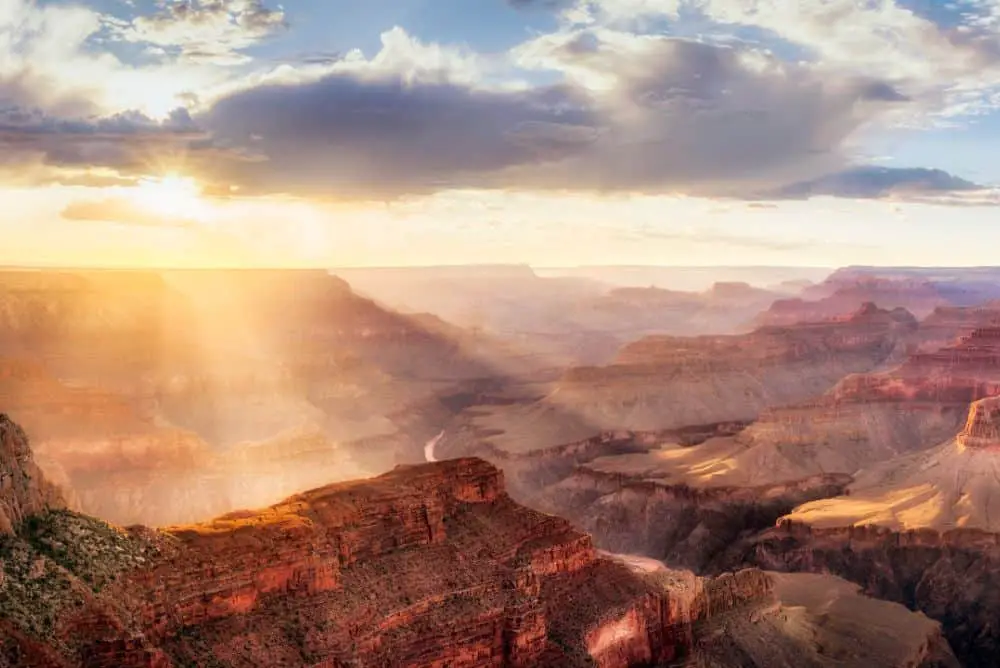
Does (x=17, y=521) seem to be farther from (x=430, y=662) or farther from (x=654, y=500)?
(x=654, y=500)

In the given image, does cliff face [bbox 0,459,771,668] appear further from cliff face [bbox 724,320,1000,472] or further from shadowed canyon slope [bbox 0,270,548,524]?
cliff face [bbox 724,320,1000,472]

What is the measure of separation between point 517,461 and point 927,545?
5654 cm

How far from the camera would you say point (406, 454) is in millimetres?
151250

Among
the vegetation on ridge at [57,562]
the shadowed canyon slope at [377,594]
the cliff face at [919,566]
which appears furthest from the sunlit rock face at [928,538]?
the vegetation on ridge at [57,562]

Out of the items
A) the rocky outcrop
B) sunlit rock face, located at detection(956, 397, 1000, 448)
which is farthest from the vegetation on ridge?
sunlit rock face, located at detection(956, 397, 1000, 448)

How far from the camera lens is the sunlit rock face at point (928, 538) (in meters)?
89.3

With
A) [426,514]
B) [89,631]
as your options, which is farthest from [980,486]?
[89,631]

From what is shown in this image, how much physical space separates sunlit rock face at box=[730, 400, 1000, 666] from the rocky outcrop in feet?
215

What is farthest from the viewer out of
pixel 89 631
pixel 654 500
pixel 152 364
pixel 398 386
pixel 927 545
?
pixel 398 386

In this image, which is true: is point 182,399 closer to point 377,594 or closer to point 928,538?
point 928,538

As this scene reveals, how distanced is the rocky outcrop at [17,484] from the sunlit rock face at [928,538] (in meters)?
65.6

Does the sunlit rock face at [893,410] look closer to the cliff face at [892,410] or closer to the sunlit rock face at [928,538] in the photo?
the cliff face at [892,410]

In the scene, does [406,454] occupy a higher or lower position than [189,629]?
lower

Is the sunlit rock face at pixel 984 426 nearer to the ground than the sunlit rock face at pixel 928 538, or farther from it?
farther from it
